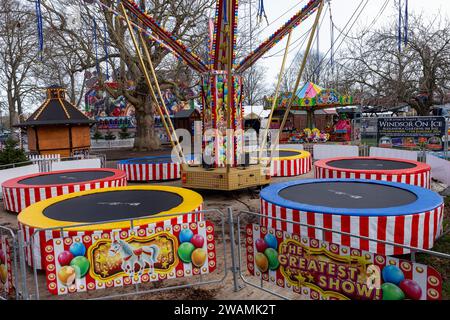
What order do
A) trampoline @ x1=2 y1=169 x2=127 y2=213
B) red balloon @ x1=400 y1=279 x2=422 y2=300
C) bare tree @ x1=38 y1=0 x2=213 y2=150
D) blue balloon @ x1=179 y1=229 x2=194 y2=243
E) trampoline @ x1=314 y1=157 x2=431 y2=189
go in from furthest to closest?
bare tree @ x1=38 y1=0 x2=213 y2=150, trampoline @ x1=2 y1=169 x2=127 y2=213, trampoline @ x1=314 y1=157 x2=431 y2=189, blue balloon @ x1=179 y1=229 x2=194 y2=243, red balloon @ x1=400 y1=279 x2=422 y2=300

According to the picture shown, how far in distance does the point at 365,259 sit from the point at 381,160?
21.4 feet

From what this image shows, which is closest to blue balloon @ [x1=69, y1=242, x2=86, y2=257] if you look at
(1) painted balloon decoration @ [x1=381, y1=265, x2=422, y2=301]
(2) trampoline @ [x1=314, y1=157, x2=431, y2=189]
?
(1) painted balloon decoration @ [x1=381, y1=265, x2=422, y2=301]

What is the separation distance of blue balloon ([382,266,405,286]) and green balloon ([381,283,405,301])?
1.1 inches

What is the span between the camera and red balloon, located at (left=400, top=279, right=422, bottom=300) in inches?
90.0

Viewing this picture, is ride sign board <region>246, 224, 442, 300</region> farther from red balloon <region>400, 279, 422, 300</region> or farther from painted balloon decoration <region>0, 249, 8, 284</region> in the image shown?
painted balloon decoration <region>0, 249, 8, 284</region>

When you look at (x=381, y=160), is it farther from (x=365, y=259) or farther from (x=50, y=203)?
(x=50, y=203)

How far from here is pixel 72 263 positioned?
3051 millimetres

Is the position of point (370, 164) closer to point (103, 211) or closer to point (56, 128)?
point (103, 211)

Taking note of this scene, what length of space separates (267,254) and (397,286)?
111 cm

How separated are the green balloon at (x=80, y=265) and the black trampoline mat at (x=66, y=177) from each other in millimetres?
4574

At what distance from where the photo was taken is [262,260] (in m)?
3.23

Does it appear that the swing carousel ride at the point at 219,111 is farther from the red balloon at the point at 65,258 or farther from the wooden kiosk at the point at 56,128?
the wooden kiosk at the point at 56,128

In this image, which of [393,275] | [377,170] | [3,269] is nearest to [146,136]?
[377,170]

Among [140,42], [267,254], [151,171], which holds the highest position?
[140,42]
